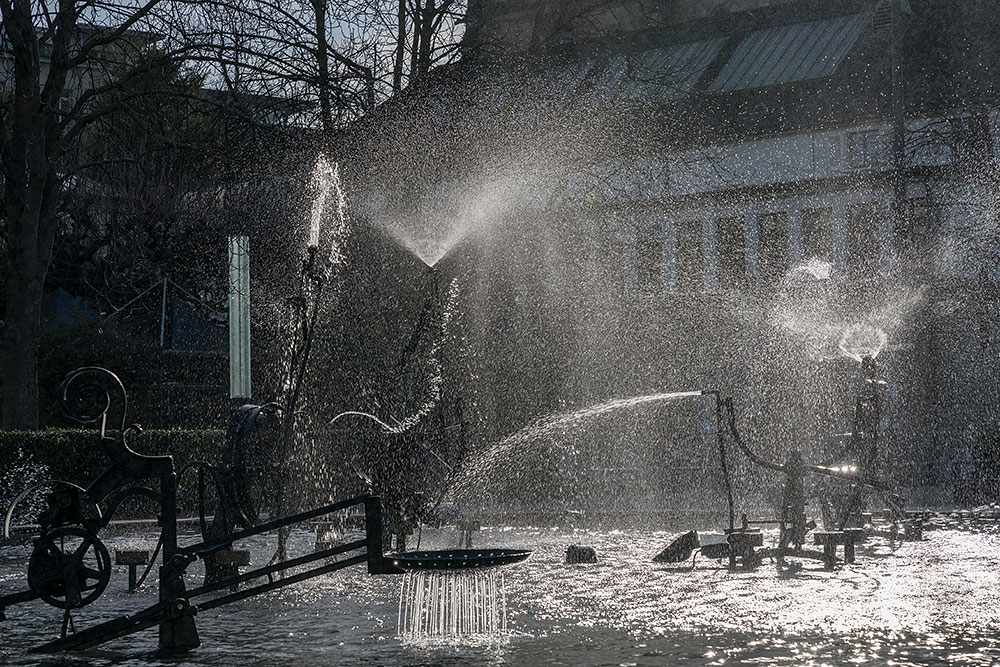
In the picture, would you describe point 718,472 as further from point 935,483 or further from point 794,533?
point 794,533

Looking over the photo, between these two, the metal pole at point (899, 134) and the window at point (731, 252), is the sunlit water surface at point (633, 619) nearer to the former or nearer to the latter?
the metal pole at point (899, 134)

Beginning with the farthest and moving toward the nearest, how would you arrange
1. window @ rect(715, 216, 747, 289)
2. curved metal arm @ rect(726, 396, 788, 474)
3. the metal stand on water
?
1. window @ rect(715, 216, 747, 289)
2. curved metal arm @ rect(726, 396, 788, 474)
3. the metal stand on water

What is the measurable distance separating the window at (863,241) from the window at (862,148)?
1232 millimetres

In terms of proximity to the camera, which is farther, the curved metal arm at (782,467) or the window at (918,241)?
the window at (918,241)

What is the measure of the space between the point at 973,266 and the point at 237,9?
19.2 metres

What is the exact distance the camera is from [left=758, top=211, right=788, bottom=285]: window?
40750mm

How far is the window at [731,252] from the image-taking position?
41.4 metres

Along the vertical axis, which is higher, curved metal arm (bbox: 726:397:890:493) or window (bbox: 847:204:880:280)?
window (bbox: 847:204:880:280)

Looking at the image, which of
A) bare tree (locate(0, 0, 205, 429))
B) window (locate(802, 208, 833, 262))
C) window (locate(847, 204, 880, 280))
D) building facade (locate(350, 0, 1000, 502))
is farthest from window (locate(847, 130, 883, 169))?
bare tree (locate(0, 0, 205, 429))

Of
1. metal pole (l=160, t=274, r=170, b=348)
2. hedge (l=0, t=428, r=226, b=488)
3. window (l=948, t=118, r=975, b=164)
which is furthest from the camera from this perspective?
metal pole (l=160, t=274, r=170, b=348)

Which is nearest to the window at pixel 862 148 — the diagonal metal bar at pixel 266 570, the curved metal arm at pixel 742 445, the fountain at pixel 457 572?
the fountain at pixel 457 572

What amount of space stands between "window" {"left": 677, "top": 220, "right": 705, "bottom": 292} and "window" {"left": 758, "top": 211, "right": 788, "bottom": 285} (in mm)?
1873

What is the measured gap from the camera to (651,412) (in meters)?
36.2

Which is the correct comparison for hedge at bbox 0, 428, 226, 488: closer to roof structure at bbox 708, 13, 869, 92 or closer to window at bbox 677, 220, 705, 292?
window at bbox 677, 220, 705, 292
